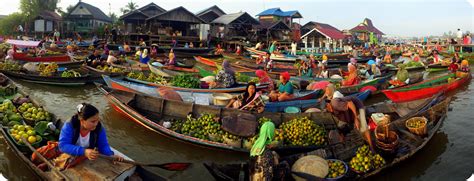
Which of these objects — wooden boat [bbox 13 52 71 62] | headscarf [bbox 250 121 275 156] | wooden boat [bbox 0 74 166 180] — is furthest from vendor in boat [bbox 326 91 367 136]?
wooden boat [bbox 13 52 71 62]

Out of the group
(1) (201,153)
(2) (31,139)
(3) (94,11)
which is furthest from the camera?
(3) (94,11)

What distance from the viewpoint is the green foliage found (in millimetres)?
38531

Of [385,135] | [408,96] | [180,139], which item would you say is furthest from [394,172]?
[408,96]

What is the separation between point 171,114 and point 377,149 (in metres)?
4.75

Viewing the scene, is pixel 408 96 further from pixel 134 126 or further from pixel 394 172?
pixel 134 126

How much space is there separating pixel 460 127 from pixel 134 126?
9210 millimetres

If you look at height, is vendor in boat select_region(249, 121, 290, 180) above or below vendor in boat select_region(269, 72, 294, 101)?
below

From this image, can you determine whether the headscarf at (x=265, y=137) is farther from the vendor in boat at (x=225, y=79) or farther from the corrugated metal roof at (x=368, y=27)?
the corrugated metal roof at (x=368, y=27)

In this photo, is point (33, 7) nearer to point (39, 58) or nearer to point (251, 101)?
point (39, 58)

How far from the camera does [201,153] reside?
23.1 feet

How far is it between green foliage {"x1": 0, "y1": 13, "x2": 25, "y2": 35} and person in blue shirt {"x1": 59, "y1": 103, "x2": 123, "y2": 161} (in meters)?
42.8

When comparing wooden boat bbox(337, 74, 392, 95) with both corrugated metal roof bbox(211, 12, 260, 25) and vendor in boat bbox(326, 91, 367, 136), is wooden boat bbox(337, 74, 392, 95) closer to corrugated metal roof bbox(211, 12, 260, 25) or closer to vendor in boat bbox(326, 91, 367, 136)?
vendor in boat bbox(326, 91, 367, 136)

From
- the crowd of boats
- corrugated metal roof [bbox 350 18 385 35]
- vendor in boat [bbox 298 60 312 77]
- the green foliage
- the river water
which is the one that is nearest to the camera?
the crowd of boats

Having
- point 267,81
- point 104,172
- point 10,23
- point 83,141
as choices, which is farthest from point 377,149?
point 10,23
